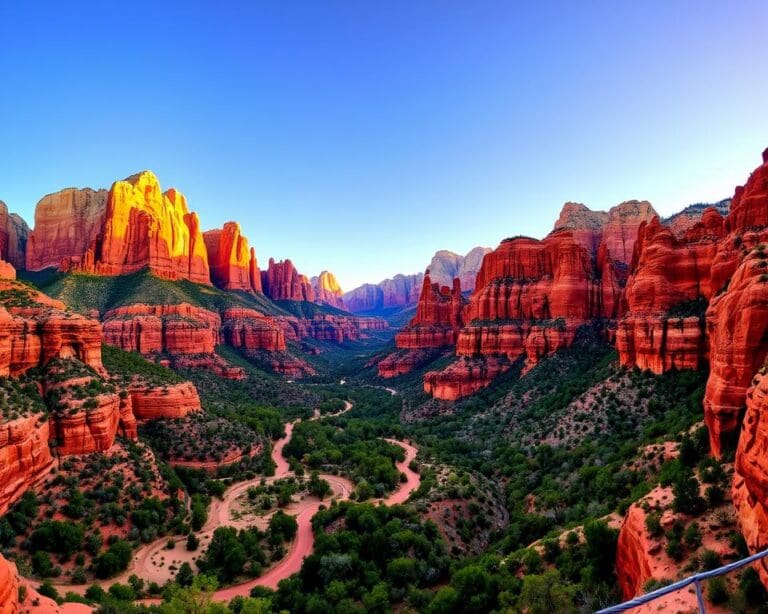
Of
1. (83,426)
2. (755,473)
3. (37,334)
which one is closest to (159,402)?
(83,426)

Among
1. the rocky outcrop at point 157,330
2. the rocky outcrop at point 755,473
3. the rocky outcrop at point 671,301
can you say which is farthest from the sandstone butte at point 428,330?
the rocky outcrop at point 755,473

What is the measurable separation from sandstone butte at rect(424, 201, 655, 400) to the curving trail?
26.5 metres

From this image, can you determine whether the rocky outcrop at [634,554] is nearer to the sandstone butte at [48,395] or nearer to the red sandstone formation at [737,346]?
the red sandstone formation at [737,346]

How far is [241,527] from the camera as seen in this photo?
3922cm

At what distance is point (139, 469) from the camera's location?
38.4 metres

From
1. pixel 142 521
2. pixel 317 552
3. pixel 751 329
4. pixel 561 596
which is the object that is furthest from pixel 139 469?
pixel 751 329

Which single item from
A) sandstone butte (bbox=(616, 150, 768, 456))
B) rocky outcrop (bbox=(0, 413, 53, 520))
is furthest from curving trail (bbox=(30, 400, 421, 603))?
sandstone butte (bbox=(616, 150, 768, 456))

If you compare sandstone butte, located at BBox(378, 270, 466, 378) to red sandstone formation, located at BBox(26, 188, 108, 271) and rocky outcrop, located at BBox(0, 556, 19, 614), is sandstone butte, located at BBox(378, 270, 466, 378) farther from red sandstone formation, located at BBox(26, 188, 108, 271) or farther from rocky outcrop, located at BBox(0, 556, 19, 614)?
rocky outcrop, located at BBox(0, 556, 19, 614)

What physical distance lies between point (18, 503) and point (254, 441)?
26.8 metres

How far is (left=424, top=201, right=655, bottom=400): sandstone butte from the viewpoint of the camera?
6844 centimetres

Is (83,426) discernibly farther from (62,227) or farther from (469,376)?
(62,227)

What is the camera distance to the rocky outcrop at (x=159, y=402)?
47.8 meters

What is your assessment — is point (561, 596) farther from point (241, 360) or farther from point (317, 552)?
point (241, 360)

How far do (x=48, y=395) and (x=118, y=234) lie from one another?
82.2 meters
